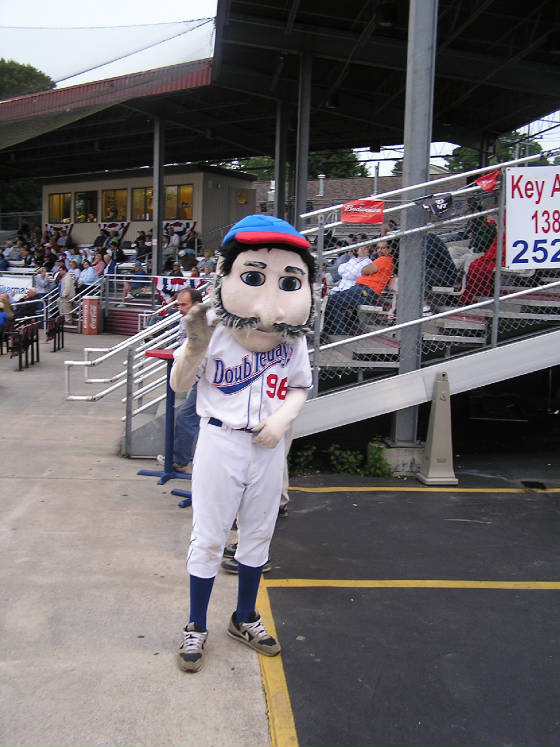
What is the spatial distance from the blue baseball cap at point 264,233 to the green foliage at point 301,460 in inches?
138

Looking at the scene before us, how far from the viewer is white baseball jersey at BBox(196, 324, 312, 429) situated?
3330 mm

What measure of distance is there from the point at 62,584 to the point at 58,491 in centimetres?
182

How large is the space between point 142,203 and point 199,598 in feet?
79.9

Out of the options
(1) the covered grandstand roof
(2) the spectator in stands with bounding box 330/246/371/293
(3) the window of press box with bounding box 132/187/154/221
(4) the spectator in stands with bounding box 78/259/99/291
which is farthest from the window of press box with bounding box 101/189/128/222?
(2) the spectator in stands with bounding box 330/246/371/293

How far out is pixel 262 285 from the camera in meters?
3.28

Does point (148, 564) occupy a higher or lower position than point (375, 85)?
lower

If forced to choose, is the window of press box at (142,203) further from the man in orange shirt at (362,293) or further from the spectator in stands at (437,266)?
the spectator in stands at (437,266)

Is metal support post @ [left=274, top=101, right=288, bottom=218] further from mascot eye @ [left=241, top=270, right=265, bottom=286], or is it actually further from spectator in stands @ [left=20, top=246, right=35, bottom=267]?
mascot eye @ [left=241, top=270, right=265, bottom=286]

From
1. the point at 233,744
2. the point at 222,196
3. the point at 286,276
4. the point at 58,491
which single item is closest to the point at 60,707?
the point at 233,744

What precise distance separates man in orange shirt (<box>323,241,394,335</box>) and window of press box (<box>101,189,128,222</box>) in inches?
837

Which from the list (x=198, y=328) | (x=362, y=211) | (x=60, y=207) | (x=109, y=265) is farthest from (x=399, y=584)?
(x=60, y=207)

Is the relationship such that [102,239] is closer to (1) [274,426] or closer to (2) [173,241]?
(2) [173,241]

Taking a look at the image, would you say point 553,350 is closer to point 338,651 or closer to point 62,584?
point 338,651

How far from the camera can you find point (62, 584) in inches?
161
